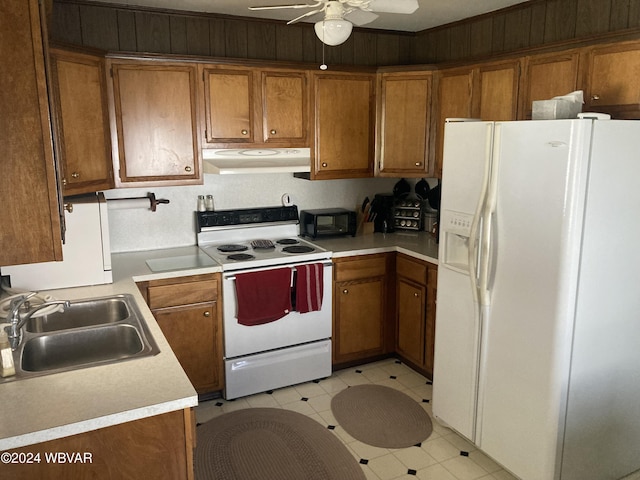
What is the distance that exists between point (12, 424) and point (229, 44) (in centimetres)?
286

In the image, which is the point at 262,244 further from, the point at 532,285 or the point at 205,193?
the point at 532,285

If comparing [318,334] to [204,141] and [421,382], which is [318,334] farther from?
[204,141]

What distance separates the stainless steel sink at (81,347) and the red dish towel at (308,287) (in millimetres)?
1400

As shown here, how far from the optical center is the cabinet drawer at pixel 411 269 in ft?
11.8

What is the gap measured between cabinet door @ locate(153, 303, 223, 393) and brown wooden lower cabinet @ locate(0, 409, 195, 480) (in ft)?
4.97

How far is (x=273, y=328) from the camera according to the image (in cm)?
348

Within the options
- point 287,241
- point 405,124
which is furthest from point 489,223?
point 287,241

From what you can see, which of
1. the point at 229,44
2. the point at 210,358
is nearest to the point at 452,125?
the point at 229,44

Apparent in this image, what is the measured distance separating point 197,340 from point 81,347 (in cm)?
112

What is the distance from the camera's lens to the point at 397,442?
299 centimetres

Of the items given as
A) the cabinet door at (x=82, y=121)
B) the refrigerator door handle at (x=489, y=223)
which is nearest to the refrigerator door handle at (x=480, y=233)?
the refrigerator door handle at (x=489, y=223)

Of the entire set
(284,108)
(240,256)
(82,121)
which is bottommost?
(240,256)

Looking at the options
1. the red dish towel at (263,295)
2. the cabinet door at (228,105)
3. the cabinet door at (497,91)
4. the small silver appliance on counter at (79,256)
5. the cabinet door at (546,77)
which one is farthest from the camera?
the cabinet door at (228,105)

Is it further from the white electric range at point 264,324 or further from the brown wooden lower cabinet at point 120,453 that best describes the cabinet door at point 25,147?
the white electric range at point 264,324
